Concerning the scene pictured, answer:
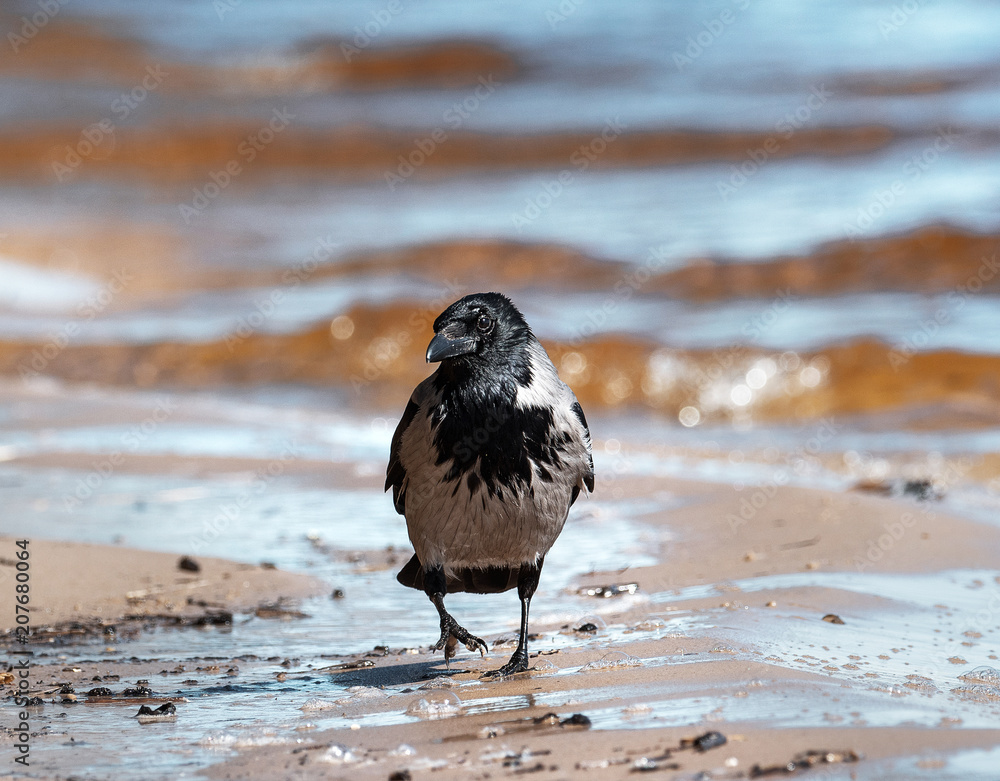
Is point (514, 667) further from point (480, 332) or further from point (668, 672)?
point (480, 332)

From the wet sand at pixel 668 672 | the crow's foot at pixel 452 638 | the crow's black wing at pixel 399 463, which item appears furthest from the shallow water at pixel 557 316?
the crow's black wing at pixel 399 463

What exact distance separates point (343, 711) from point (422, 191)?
57.4ft

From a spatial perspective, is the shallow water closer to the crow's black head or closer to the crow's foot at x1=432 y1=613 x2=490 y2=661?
the crow's foot at x1=432 y1=613 x2=490 y2=661

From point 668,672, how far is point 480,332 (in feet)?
4.13

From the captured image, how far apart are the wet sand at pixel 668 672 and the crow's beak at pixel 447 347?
104cm

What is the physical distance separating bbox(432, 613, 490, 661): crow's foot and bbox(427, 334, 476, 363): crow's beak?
90 centimetres

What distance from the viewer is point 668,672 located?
12.1ft

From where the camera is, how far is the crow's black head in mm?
4051

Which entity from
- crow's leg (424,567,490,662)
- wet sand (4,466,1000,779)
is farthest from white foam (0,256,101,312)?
crow's leg (424,567,490,662)

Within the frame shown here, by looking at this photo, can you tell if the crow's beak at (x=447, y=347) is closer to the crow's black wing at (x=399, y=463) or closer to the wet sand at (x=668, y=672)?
the crow's black wing at (x=399, y=463)

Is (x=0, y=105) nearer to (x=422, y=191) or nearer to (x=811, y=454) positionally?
(x=422, y=191)

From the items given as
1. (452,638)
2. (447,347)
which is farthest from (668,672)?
(447,347)

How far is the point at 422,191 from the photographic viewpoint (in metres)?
20.5

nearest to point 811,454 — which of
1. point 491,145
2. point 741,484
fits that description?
point 741,484
